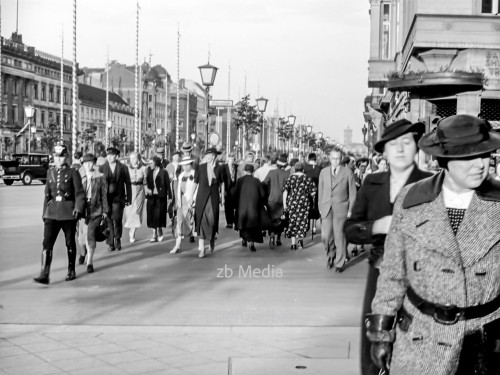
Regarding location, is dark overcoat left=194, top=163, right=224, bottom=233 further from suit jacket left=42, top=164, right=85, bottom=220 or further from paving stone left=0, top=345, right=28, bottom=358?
paving stone left=0, top=345, right=28, bottom=358

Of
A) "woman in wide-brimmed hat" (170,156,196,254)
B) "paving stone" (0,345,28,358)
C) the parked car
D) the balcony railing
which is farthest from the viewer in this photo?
the parked car

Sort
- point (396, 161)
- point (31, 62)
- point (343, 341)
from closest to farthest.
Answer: point (396, 161) < point (343, 341) < point (31, 62)

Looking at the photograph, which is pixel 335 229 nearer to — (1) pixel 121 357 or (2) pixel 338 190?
(2) pixel 338 190

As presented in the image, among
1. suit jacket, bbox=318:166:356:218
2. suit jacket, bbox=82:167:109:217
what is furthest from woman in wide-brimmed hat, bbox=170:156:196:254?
suit jacket, bbox=318:166:356:218

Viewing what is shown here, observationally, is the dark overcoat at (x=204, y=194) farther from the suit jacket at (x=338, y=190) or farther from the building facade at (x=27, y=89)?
the building facade at (x=27, y=89)

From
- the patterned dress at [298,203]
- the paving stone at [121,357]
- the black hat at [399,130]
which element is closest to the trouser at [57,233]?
the paving stone at [121,357]

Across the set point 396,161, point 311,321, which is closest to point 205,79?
point 311,321

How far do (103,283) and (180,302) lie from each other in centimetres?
179

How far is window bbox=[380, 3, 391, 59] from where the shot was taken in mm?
37719

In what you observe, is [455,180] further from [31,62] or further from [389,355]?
[31,62]

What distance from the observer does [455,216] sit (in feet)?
11.0

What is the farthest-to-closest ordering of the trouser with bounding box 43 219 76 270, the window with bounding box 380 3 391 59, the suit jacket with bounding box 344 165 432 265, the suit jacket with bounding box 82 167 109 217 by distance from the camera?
the window with bounding box 380 3 391 59 → the suit jacket with bounding box 82 167 109 217 → the trouser with bounding box 43 219 76 270 → the suit jacket with bounding box 344 165 432 265

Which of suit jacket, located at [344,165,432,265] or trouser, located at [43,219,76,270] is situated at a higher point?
suit jacket, located at [344,165,432,265]

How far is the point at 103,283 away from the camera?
10.6 metres
